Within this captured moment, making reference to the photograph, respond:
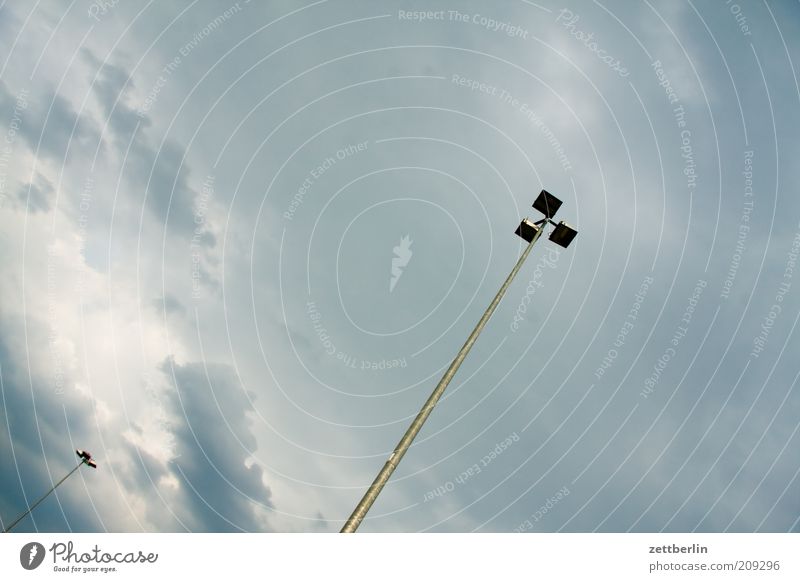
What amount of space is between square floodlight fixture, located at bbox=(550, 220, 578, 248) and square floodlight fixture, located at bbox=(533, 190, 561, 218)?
0.41 meters

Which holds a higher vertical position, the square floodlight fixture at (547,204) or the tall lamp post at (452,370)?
the square floodlight fixture at (547,204)

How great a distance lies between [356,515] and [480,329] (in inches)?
169

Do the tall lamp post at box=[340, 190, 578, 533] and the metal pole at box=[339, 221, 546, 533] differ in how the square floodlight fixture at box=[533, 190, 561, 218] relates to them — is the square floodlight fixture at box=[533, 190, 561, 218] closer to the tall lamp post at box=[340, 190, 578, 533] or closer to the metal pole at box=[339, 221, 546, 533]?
the tall lamp post at box=[340, 190, 578, 533]

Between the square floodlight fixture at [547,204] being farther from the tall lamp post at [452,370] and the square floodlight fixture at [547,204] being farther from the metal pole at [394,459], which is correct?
the metal pole at [394,459]

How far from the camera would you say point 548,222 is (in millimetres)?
10648
